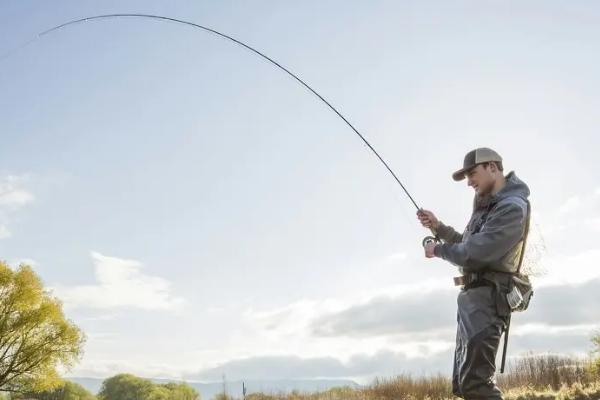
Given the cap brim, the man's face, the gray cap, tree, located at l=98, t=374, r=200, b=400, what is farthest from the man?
tree, located at l=98, t=374, r=200, b=400

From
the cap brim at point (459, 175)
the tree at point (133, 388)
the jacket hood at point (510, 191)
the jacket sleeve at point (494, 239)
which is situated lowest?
the tree at point (133, 388)

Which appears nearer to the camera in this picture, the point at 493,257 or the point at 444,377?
the point at 493,257

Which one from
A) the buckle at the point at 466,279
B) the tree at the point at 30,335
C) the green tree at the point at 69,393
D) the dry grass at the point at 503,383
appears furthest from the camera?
the green tree at the point at 69,393

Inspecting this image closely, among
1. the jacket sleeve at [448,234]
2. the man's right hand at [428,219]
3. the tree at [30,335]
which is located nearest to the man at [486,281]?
the jacket sleeve at [448,234]

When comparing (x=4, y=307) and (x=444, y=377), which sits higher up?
(x=4, y=307)

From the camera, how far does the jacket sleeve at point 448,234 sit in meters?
5.55

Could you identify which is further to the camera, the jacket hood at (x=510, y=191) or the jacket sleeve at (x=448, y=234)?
the jacket sleeve at (x=448, y=234)

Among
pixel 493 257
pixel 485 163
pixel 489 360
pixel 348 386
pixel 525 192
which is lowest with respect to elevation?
pixel 348 386

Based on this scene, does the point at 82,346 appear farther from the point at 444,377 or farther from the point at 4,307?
the point at 444,377

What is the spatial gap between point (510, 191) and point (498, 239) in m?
0.49

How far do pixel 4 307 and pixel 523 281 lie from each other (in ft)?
160

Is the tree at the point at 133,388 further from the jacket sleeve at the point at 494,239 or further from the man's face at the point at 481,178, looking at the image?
the jacket sleeve at the point at 494,239

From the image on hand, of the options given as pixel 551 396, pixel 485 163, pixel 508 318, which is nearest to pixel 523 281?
pixel 508 318

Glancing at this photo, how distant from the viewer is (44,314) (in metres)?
46.0
